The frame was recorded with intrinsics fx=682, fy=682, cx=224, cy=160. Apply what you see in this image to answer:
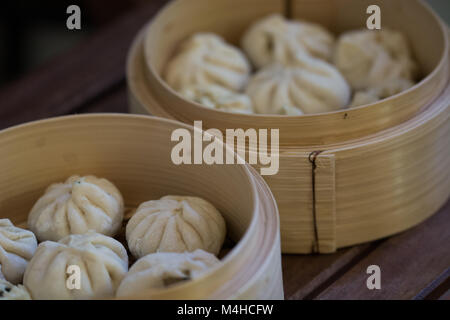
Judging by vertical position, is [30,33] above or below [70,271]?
below

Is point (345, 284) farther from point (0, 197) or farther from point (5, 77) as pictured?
point (5, 77)

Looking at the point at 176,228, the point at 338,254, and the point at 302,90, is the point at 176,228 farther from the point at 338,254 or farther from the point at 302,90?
the point at 302,90

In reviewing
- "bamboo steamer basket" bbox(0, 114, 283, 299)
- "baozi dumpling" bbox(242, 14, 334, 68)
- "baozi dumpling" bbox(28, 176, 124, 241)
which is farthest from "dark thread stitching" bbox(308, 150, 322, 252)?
"baozi dumpling" bbox(242, 14, 334, 68)

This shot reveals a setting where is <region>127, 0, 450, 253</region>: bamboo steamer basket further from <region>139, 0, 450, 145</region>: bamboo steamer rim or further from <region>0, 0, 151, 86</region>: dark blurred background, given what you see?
<region>0, 0, 151, 86</region>: dark blurred background

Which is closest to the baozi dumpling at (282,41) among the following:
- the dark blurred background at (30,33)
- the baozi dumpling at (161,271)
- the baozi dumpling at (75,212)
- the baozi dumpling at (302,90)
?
the baozi dumpling at (302,90)

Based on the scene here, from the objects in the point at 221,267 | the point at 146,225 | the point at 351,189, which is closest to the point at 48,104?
the point at 146,225

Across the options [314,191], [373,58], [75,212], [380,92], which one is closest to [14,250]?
[75,212]
